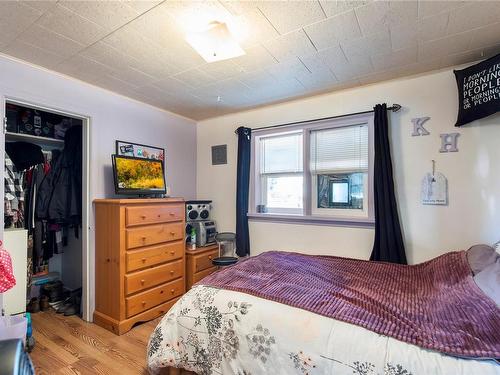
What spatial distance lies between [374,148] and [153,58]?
2.07 meters

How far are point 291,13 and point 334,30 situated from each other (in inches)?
13.5

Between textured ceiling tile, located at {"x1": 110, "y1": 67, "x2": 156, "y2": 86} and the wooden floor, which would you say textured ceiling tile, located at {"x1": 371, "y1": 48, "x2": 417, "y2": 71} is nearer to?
textured ceiling tile, located at {"x1": 110, "y1": 67, "x2": 156, "y2": 86}

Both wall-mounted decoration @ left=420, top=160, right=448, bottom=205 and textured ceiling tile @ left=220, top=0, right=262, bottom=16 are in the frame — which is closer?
textured ceiling tile @ left=220, top=0, right=262, bottom=16

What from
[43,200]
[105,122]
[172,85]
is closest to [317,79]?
[172,85]

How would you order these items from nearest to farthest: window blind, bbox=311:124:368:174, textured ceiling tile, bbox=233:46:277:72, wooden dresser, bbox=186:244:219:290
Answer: textured ceiling tile, bbox=233:46:277:72, window blind, bbox=311:124:368:174, wooden dresser, bbox=186:244:219:290

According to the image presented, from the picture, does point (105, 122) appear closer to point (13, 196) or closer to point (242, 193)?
point (13, 196)

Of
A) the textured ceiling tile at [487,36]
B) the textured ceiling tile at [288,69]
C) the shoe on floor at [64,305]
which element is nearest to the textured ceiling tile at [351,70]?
the textured ceiling tile at [288,69]

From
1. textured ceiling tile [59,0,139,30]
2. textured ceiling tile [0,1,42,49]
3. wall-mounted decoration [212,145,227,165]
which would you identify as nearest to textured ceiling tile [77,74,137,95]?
textured ceiling tile [0,1,42,49]

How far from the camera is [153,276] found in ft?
8.29

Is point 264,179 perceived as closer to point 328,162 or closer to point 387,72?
point 328,162

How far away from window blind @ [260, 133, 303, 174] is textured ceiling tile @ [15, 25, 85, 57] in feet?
6.71

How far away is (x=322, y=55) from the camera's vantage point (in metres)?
1.99

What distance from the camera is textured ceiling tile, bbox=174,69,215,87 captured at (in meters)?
2.26

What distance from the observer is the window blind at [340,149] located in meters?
2.62
